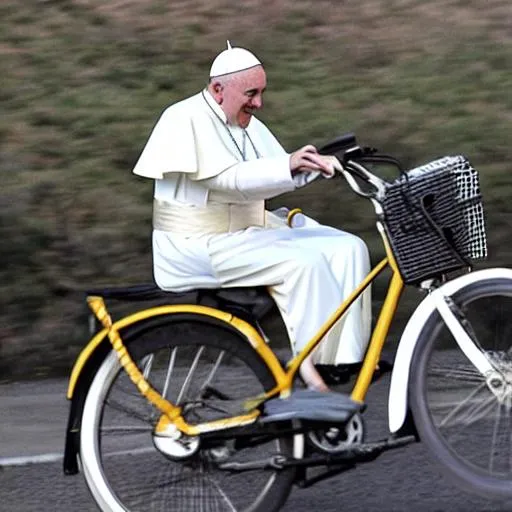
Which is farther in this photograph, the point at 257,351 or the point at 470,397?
the point at 257,351

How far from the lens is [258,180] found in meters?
4.46

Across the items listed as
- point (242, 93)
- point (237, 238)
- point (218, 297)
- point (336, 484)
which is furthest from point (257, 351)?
point (336, 484)

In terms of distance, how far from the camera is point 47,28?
10.3 meters

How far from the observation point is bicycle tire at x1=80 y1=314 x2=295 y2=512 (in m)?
4.57

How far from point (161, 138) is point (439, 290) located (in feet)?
3.45

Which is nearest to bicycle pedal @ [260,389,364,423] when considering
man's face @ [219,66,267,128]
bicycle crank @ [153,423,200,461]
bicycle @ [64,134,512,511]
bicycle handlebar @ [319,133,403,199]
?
bicycle @ [64,134,512,511]

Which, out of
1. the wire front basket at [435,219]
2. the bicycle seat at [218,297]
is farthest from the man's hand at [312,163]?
the bicycle seat at [218,297]

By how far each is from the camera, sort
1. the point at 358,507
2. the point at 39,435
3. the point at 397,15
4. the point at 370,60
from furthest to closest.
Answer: the point at 397,15
the point at 370,60
the point at 39,435
the point at 358,507

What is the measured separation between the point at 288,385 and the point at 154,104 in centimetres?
485

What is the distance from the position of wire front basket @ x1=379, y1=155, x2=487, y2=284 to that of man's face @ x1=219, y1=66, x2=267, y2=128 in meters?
0.58

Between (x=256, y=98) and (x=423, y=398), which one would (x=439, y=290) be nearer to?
(x=423, y=398)

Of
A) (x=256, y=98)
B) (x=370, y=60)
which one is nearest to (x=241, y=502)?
(x=256, y=98)

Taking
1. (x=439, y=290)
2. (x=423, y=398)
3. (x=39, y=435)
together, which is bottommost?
(x=39, y=435)

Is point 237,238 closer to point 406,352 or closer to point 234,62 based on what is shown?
point 234,62
